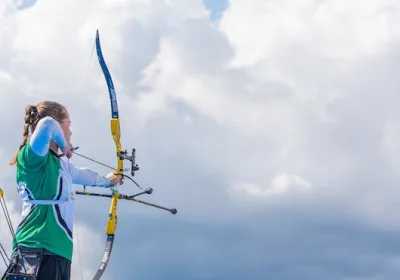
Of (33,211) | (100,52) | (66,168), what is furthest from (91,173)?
(100,52)

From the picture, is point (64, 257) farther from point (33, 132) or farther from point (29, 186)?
point (33, 132)

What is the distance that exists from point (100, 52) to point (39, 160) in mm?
5498

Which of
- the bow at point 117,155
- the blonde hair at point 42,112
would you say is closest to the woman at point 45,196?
the blonde hair at point 42,112

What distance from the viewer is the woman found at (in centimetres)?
548

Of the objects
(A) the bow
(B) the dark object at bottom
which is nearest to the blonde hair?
(B) the dark object at bottom

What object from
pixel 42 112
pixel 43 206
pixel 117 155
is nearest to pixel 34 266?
pixel 43 206

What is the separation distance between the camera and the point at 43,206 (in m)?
5.69

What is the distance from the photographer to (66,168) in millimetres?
5957

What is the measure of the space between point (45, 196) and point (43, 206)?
0.28 feet

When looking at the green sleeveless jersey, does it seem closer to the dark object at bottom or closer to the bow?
the dark object at bottom

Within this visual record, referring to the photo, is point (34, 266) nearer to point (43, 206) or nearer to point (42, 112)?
point (43, 206)

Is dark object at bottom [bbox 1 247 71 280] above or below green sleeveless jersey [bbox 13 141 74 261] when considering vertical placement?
below

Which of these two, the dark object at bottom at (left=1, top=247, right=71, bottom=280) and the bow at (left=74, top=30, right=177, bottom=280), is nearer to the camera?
the dark object at bottom at (left=1, top=247, right=71, bottom=280)

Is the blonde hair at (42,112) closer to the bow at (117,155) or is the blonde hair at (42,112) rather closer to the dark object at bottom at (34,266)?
the dark object at bottom at (34,266)
